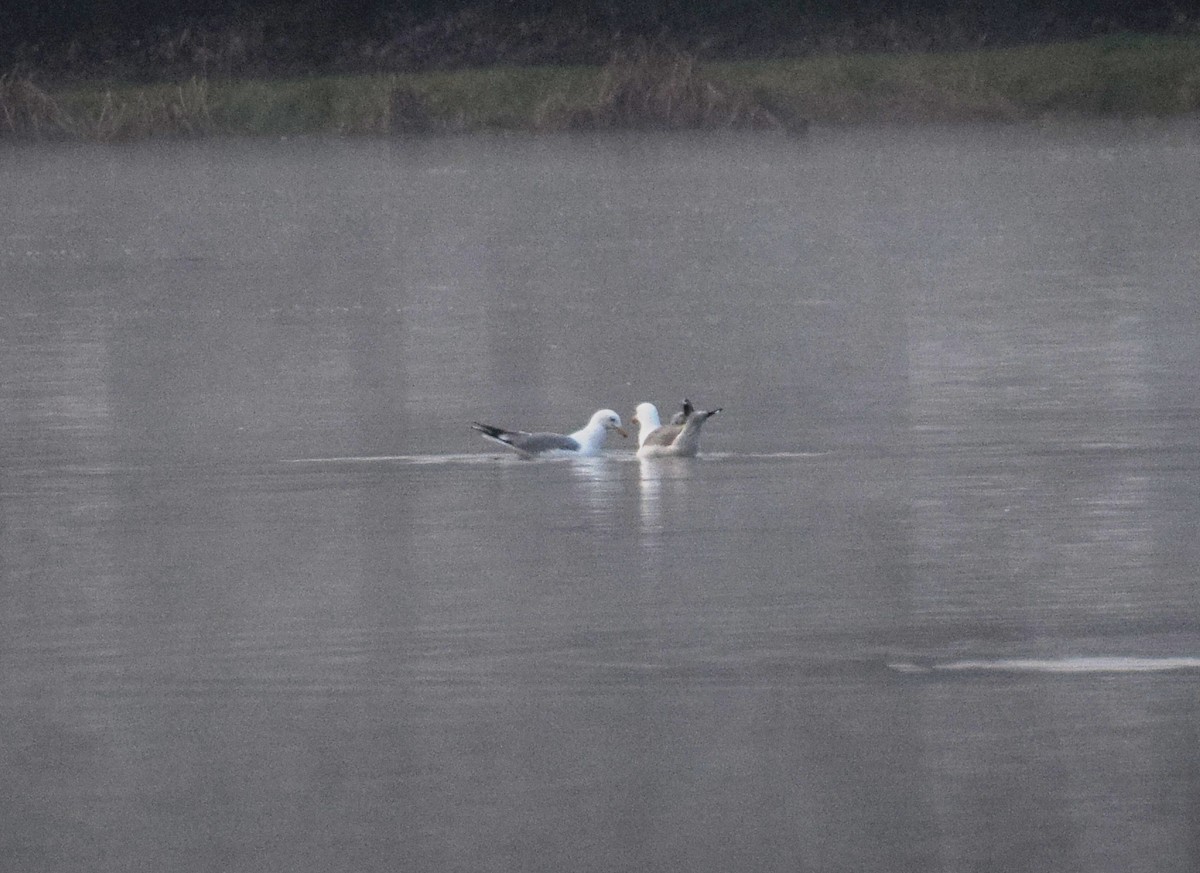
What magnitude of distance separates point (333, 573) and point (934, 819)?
314cm

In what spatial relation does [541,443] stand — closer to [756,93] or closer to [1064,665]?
[1064,665]

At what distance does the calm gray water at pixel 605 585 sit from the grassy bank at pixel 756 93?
116ft

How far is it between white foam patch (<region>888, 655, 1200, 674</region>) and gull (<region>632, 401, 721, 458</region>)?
3802mm

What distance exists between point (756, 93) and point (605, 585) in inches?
1864

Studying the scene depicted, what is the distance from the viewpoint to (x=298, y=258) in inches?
1019

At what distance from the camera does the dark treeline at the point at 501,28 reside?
5744 centimetres

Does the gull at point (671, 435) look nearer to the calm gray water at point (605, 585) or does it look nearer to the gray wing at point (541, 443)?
the calm gray water at point (605, 585)

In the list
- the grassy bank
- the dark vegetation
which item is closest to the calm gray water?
the grassy bank

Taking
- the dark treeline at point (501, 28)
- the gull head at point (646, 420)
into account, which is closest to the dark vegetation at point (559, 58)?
the dark treeline at point (501, 28)

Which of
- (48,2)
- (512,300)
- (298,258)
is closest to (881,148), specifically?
(48,2)

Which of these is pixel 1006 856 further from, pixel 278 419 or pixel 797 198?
pixel 797 198

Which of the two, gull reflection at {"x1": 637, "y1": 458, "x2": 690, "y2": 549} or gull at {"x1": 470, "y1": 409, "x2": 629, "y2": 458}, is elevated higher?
gull at {"x1": 470, "y1": 409, "x2": 629, "y2": 458}

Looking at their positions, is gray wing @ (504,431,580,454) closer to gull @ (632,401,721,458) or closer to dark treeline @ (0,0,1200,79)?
gull @ (632,401,721,458)

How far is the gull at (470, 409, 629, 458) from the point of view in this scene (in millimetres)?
11062
